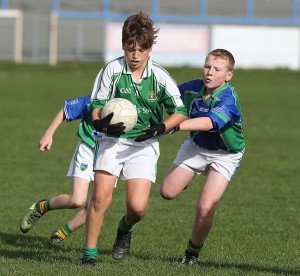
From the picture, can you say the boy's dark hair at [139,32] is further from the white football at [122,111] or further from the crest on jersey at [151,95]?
the white football at [122,111]

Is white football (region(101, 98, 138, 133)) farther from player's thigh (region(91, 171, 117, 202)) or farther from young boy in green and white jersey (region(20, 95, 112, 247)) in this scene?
young boy in green and white jersey (region(20, 95, 112, 247))

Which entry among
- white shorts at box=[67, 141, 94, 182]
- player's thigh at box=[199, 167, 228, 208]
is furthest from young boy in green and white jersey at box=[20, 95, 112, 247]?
player's thigh at box=[199, 167, 228, 208]

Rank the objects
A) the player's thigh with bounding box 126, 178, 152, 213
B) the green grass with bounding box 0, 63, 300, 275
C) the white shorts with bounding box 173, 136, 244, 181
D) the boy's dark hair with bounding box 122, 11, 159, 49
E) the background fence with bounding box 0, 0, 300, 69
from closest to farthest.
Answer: the boy's dark hair with bounding box 122, 11, 159, 49 → the player's thigh with bounding box 126, 178, 152, 213 → the green grass with bounding box 0, 63, 300, 275 → the white shorts with bounding box 173, 136, 244, 181 → the background fence with bounding box 0, 0, 300, 69

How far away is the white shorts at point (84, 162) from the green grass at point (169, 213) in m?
0.72

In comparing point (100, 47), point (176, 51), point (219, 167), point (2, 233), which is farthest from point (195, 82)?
point (100, 47)

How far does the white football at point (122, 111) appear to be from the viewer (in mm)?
7039

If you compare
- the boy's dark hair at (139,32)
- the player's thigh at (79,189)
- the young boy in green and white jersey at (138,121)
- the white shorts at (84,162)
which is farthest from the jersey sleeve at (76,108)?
the boy's dark hair at (139,32)

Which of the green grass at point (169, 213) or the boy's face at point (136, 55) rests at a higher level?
the boy's face at point (136, 55)

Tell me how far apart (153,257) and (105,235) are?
1.33 meters

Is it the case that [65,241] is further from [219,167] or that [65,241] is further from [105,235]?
[219,167]

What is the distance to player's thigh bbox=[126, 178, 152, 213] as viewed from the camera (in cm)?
748

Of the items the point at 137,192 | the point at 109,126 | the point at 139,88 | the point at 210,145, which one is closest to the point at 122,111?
the point at 109,126

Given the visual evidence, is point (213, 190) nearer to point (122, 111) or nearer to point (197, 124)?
point (197, 124)

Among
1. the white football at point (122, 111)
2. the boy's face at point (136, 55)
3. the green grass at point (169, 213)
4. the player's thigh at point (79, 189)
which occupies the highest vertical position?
the boy's face at point (136, 55)
